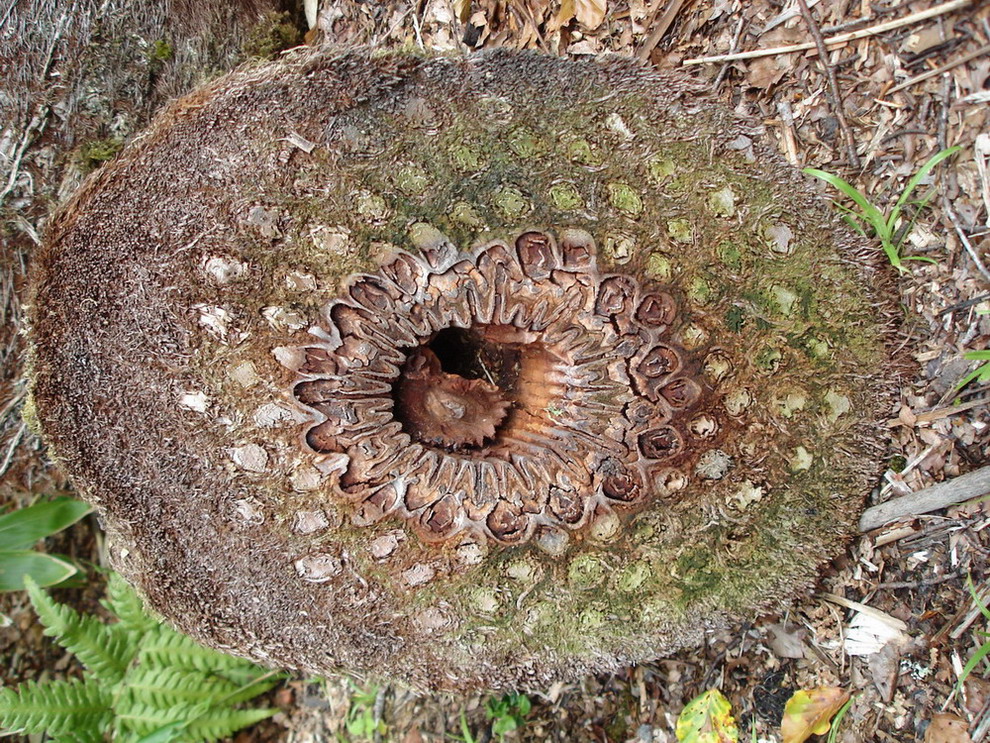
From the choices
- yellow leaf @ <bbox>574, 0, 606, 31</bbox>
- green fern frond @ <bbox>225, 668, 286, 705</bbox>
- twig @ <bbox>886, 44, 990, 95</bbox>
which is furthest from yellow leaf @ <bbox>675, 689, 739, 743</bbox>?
yellow leaf @ <bbox>574, 0, 606, 31</bbox>

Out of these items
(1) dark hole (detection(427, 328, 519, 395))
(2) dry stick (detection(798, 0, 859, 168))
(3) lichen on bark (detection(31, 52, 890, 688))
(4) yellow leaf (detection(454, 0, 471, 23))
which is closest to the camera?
(3) lichen on bark (detection(31, 52, 890, 688))

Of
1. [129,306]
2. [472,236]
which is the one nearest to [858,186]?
[472,236]

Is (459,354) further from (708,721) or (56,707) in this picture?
(56,707)

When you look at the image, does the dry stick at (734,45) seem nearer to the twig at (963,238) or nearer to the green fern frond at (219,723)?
the twig at (963,238)

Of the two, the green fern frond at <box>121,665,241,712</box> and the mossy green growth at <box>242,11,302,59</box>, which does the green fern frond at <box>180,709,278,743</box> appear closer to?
the green fern frond at <box>121,665,241,712</box>

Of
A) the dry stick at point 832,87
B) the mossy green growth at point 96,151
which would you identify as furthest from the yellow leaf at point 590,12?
the mossy green growth at point 96,151

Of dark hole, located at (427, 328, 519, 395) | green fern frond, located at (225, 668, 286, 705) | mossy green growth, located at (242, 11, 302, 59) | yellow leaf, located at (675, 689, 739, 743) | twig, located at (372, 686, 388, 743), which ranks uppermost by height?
mossy green growth, located at (242, 11, 302, 59)

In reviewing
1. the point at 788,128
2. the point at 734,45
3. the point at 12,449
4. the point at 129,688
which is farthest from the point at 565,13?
the point at 129,688
